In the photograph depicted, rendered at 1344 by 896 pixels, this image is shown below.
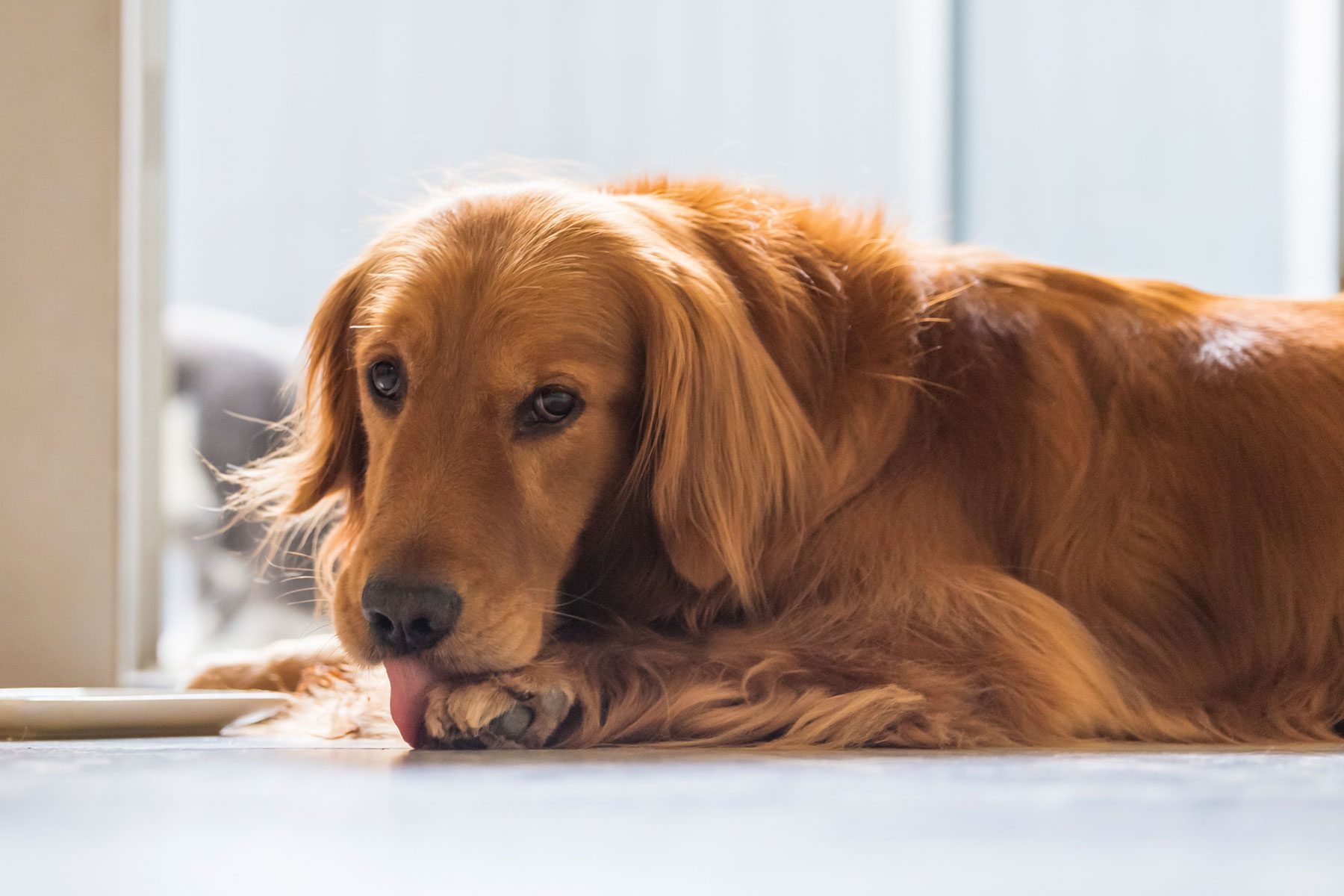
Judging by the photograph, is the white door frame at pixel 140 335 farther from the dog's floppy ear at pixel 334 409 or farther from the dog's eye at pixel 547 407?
the dog's eye at pixel 547 407

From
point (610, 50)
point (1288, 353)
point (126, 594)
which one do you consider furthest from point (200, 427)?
point (1288, 353)

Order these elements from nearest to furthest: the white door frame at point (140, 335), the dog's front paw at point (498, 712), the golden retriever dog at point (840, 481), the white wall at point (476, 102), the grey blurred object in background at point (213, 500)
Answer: the dog's front paw at point (498, 712)
the golden retriever dog at point (840, 481)
the white door frame at point (140, 335)
the grey blurred object in background at point (213, 500)
the white wall at point (476, 102)

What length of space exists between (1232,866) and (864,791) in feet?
1.08

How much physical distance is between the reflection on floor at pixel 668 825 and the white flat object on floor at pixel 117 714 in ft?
1.52

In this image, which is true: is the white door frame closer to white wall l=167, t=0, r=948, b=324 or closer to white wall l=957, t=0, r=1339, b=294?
white wall l=167, t=0, r=948, b=324

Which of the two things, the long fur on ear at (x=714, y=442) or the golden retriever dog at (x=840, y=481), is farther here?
the long fur on ear at (x=714, y=442)

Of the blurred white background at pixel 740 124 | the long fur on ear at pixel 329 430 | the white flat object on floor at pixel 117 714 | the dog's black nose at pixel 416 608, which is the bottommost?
the white flat object on floor at pixel 117 714

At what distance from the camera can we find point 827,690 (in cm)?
143

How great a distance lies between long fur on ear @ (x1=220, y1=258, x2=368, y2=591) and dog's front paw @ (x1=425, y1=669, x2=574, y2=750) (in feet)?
2.08

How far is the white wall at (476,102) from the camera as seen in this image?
3.79 m

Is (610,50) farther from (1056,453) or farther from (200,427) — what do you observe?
(1056,453)

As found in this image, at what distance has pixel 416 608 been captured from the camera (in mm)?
1330

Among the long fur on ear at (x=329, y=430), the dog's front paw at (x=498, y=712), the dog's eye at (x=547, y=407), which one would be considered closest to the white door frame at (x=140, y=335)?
the long fur on ear at (x=329, y=430)

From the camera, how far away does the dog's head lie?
1384 millimetres
